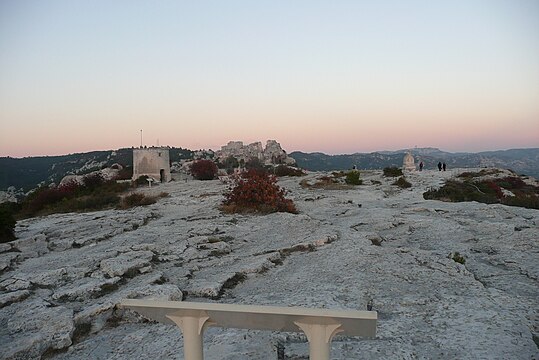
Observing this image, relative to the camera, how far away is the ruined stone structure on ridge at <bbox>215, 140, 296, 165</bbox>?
230 feet

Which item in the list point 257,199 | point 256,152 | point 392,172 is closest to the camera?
point 257,199

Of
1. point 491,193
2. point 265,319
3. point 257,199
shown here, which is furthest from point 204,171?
point 265,319

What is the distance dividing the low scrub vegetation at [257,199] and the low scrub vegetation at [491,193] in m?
8.46

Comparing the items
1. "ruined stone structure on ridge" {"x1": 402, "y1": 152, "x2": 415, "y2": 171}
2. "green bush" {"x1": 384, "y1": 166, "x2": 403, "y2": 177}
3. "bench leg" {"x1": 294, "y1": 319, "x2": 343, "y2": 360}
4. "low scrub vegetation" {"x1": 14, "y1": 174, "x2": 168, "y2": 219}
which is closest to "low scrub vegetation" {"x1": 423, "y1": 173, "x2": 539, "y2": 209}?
"green bush" {"x1": 384, "y1": 166, "x2": 403, "y2": 177}

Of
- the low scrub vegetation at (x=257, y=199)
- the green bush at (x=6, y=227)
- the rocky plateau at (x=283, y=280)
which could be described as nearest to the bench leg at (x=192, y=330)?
the rocky plateau at (x=283, y=280)

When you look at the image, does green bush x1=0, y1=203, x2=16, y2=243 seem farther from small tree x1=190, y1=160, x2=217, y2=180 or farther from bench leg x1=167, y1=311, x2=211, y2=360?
small tree x1=190, y1=160, x2=217, y2=180

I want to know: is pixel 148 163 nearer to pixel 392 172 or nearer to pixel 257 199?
pixel 392 172

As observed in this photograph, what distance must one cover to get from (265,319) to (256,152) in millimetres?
79593

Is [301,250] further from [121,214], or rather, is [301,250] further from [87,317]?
[121,214]

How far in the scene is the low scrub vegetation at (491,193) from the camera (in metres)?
19.3

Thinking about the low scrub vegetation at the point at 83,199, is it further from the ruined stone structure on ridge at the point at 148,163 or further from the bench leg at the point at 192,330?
the bench leg at the point at 192,330

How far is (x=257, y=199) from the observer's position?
54.1 ft

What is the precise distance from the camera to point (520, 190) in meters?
28.2

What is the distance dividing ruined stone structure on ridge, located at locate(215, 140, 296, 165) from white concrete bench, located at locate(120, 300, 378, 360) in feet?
210
